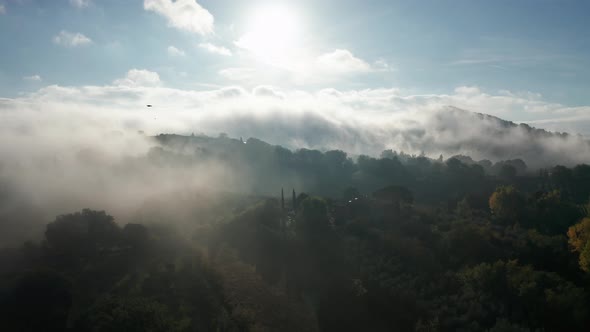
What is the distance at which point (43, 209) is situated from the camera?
226 ft

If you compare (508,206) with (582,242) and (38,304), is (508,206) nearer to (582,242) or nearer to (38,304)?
(582,242)

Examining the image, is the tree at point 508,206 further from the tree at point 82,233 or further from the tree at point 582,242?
the tree at point 82,233

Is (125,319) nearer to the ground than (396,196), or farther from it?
nearer to the ground

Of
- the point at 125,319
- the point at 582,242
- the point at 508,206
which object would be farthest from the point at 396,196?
the point at 125,319

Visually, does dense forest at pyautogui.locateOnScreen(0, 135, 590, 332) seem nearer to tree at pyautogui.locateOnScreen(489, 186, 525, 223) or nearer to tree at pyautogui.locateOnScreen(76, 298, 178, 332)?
tree at pyautogui.locateOnScreen(76, 298, 178, 332)

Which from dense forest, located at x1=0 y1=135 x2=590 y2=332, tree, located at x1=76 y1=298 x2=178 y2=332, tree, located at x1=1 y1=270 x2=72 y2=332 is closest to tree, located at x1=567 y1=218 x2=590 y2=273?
dense forest, located at x1=0 y1=135 x2=590 y2=332

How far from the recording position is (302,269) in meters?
48.2

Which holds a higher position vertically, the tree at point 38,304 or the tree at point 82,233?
the tree at point 82,233

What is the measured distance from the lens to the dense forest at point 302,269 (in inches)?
1339

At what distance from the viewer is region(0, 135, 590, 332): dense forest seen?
34.0 meters

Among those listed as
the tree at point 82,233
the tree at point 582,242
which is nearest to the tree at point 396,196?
the tree at point 582,242

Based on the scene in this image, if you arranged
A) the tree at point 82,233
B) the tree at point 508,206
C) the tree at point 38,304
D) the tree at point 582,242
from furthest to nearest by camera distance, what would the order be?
the tree at point 508,206
the tree at point 82,233
the tree at point 582,242
the tree at point 38,304

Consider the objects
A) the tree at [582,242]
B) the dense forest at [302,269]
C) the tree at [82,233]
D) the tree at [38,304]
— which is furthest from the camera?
the tree at [82,233]

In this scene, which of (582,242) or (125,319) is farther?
(582,242)
